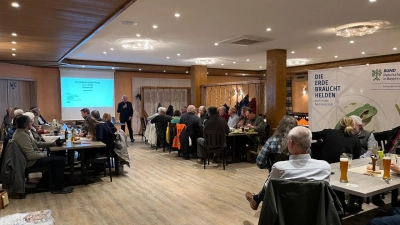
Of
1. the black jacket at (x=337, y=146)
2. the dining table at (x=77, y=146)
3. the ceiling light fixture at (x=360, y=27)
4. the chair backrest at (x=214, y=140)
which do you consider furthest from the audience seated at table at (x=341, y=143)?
the dining table at (x=77, y=146)

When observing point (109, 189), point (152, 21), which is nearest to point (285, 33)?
point (152, 21)

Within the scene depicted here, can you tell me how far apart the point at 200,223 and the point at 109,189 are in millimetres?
2079

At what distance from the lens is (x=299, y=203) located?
2.05 meters

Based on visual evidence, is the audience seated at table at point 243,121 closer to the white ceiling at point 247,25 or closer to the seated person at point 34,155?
the white ceiling at point 247,25

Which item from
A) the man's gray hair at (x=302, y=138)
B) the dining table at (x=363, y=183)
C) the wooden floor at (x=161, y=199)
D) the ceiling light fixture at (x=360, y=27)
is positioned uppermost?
the ceiling light fixture at (x=360, y=27)

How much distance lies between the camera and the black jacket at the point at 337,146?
12.0 feet

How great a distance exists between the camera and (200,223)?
12.1ft

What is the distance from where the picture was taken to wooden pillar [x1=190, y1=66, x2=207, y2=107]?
1188 cm

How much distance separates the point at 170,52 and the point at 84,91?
4900mm

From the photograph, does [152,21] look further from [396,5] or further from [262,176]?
[396,5]

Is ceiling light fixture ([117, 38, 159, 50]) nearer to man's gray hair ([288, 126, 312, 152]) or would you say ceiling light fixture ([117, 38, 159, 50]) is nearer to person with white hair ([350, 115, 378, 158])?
person with white hair ([350, 115, 378, 158])

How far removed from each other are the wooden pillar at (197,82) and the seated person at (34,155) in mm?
7337

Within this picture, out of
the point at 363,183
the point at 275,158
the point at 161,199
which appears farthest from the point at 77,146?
the point at 363,183

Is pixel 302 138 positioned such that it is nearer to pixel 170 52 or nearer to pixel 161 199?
pixel 161 199
